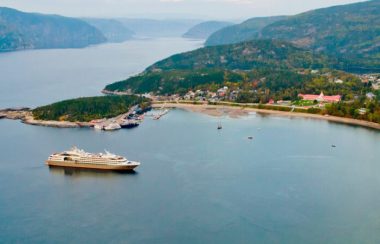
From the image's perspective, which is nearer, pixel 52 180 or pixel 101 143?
pixel 52 180

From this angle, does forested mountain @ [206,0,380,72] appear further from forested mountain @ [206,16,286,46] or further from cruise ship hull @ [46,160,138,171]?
cruise ship hull @ [46,160,138,171]

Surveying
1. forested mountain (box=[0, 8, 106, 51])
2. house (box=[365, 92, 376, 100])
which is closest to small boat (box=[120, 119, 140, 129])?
house (box=[365, 92, 376, 100])

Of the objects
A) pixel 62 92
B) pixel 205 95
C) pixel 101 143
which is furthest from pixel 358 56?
pixel 101 143

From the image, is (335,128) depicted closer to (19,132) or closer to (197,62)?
(19,132)

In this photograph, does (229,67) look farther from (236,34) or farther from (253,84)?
(236,34)

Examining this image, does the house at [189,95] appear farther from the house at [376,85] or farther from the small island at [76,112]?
the house at [376,85]

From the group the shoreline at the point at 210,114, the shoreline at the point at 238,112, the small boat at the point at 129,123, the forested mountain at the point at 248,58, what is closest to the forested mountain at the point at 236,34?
the forested mountain at the point at 248,58
